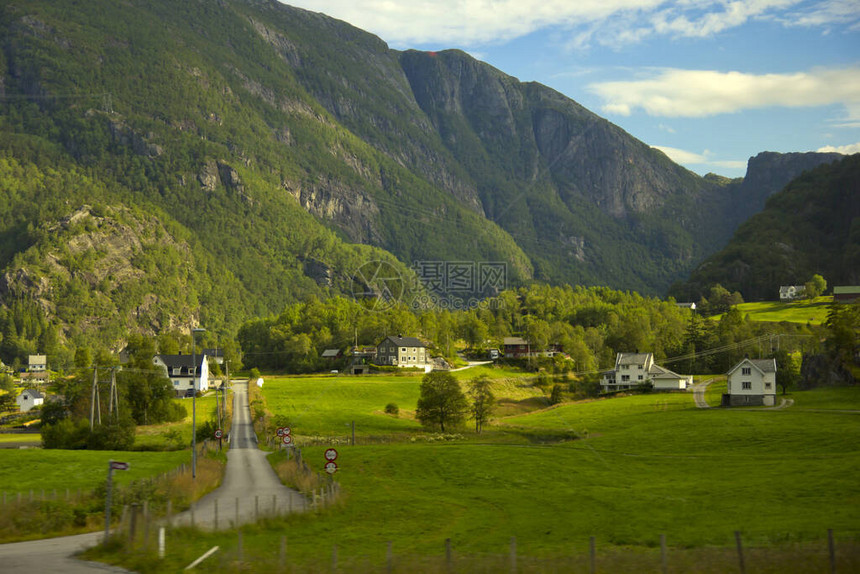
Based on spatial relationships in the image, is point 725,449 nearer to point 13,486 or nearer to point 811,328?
point 13,486

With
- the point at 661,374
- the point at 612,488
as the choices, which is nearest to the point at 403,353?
the point at 661,374

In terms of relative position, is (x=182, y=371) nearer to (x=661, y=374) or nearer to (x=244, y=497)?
(x=661, y=374)

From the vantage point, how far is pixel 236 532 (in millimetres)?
33812

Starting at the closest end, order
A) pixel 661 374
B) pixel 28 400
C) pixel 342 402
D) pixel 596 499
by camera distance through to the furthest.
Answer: pixel 596 499 < pixel 342 402 < pixel 661 374 < pixel 28 400

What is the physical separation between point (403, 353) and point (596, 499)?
11903 cm

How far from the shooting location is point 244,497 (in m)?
45.2

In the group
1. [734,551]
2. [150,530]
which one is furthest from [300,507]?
[734,551]

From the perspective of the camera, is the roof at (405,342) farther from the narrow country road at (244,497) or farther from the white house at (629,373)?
the narrow country road at (244,497)

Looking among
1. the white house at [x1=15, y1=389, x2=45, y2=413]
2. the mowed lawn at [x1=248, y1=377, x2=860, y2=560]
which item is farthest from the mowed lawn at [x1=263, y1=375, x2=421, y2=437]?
the white house at [x1=15, y1=389, x2=45, y2=413]

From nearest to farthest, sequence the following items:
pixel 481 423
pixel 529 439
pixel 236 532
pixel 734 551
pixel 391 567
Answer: pixel 391 567 < pixel 734 551 < pixel 236 532 < pixel 529 439 < pixel 481 423

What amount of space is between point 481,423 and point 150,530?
6955 centimetres

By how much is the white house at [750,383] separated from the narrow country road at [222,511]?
2274 inches

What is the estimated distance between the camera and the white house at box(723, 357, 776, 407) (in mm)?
96500

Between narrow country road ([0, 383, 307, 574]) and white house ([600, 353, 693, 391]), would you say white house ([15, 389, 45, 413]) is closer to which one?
narrow country road ([0, 383, 307, 574])
